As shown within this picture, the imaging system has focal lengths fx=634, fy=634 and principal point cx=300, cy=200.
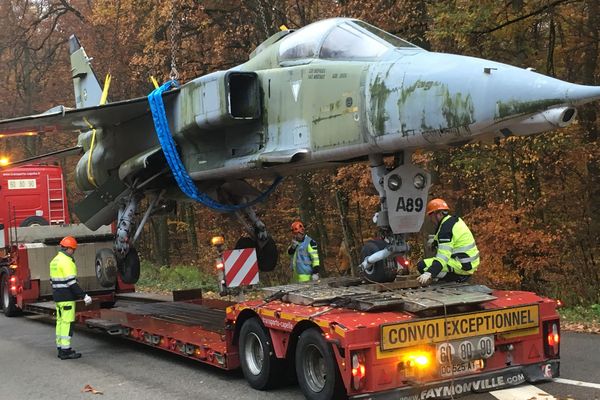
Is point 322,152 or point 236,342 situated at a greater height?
point 322,152

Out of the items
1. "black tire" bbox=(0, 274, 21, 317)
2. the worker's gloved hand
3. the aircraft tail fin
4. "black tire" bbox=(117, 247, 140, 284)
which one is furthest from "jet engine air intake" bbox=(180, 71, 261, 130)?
"black tire" bbox=(0, 274, 21, 317)

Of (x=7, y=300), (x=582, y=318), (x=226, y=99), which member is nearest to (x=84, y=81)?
(x=7, y=300)

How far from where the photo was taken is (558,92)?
16.4 feet

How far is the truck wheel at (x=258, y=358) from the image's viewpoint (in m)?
6.50

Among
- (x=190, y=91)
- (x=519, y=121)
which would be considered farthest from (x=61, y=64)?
(x=519, y=121)

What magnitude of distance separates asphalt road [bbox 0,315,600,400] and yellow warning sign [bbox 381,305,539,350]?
0.66 m

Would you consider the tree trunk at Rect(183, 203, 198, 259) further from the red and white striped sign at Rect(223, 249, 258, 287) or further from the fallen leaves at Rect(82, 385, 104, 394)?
the fallen leaves at Rect(82, 385, 104, 394)

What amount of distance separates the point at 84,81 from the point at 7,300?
5443 mm

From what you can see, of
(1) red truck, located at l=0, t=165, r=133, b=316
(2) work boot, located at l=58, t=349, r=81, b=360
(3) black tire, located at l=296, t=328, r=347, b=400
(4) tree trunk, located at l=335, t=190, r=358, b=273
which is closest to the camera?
(3) black tire, located at l=296, t=328, r=347, b=400

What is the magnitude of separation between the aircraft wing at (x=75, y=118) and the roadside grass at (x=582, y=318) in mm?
6766

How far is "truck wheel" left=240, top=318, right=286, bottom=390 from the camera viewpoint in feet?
21.3

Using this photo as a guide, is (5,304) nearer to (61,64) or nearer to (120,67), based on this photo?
(120,67)

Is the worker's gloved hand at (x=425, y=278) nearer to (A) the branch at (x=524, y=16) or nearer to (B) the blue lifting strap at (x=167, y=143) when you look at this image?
(B) the blue lifting strap at (x=167, y=143)

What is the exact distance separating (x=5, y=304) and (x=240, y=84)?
32.9ft
